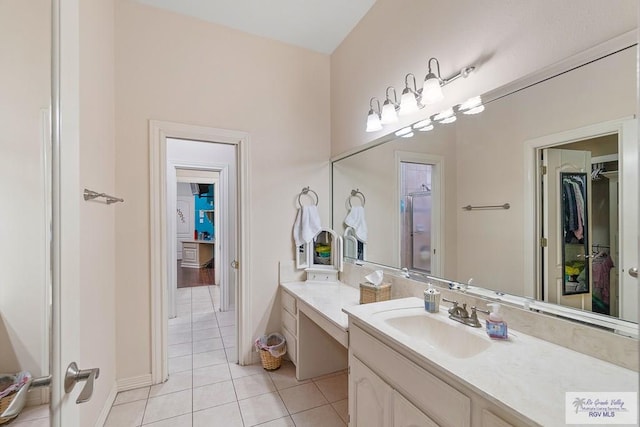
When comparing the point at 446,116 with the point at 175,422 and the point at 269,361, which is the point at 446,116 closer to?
the point at 269,361

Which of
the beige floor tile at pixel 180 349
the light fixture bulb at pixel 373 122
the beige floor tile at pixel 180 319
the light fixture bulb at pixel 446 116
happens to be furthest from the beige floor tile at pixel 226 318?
the light fixture bulb at pixel 446 116

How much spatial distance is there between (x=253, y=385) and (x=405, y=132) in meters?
2.21

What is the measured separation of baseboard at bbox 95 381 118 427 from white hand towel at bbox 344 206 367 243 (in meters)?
2.15

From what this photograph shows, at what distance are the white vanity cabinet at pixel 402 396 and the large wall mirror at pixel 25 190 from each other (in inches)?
42.3

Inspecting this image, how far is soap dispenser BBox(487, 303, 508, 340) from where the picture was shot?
1.18 m

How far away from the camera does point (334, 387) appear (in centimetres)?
220

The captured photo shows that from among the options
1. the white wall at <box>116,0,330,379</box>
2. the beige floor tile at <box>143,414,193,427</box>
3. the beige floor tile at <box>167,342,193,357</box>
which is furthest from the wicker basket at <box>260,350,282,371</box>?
the beige floor tile at <box>167,342,193,357</box>

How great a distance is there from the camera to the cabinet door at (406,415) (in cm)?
103

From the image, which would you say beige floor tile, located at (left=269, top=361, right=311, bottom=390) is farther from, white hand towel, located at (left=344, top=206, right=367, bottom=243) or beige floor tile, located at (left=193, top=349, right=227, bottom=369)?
white hand towel, located at (left=344, top=206, right=367, bottom=243)

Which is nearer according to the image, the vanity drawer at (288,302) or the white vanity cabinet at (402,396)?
the white vanity cabinet at (402,396)

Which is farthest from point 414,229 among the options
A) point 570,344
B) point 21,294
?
point 21,294

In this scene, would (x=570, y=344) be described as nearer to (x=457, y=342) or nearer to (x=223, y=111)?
(x=457, y=342)

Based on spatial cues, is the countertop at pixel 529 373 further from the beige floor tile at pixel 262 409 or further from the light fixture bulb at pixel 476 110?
the beige floor tile at pixel 262 409

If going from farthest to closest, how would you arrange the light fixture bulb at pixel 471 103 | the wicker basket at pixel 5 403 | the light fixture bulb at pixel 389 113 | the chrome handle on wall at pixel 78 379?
the light fixture bulb at pixel 389 113
the light fixture bulb at pixel 471 103
the chrome handle on wall at pixel 78 379
the wicker basket at pixel 5 403
